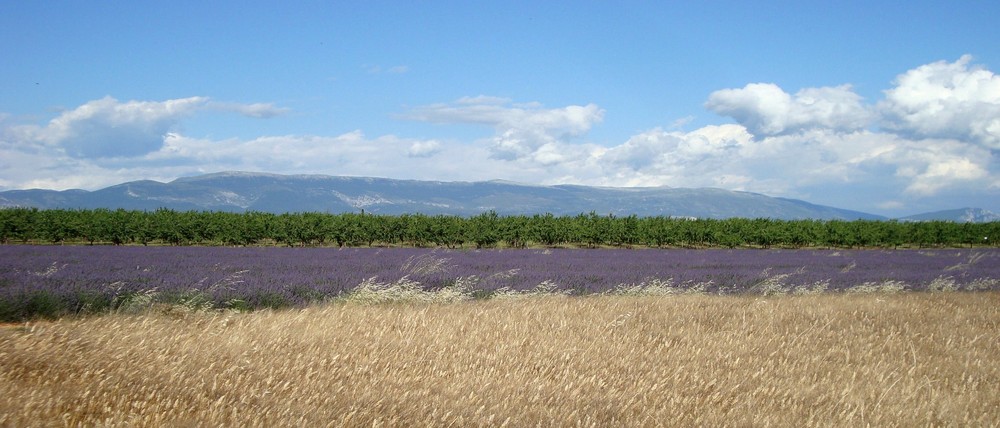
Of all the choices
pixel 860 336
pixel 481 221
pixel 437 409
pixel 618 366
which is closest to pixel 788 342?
pixel 860 336

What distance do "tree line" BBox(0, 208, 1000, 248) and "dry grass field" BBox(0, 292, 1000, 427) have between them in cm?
3204

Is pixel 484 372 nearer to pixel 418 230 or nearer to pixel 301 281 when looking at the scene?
pixel 301 281

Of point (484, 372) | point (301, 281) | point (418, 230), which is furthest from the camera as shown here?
point (418, 230)

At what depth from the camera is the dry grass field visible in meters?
3.68

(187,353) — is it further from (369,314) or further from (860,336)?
(860,336)

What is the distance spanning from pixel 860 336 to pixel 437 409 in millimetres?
5230

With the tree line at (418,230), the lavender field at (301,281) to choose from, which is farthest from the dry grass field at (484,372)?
the tree line at (418,230)

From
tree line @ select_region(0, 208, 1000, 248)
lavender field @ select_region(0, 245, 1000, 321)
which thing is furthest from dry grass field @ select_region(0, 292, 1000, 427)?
tree line @ select_region(0, 208, 1000, 248)

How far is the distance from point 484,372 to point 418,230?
35.0 metres

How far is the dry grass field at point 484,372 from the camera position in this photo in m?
3.68

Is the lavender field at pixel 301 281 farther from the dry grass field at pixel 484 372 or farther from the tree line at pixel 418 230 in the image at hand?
the tree line at pixel 418 230

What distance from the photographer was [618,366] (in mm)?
5344

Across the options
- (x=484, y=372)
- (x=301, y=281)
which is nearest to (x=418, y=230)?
(x=301, y=281)

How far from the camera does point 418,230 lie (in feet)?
130
